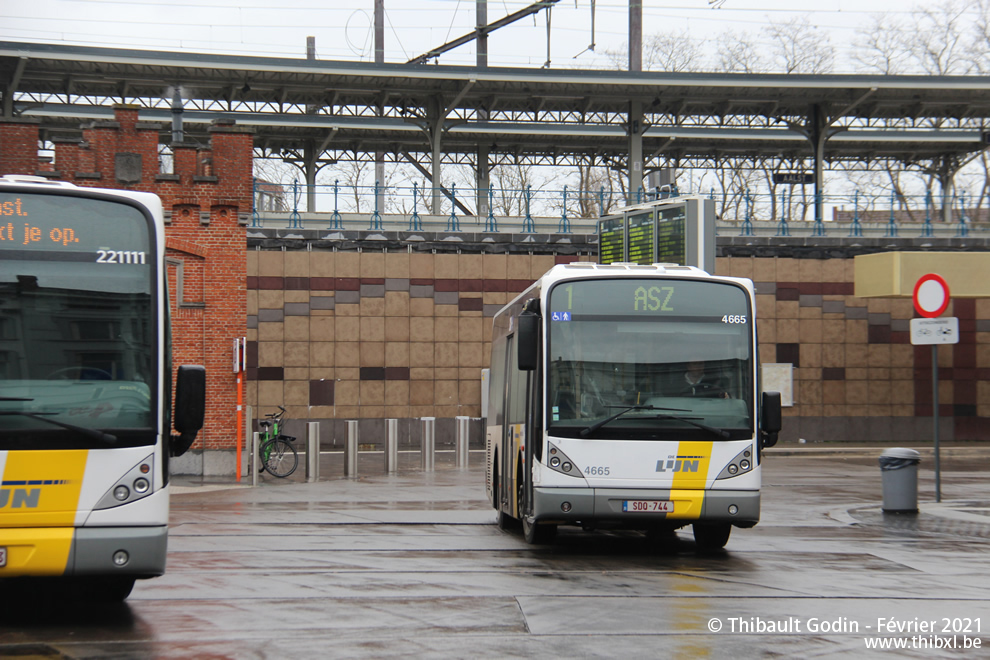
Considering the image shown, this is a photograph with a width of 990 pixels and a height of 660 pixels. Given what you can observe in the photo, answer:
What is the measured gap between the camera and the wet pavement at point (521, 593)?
261 inches

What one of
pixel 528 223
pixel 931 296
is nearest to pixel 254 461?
pixel 931 296

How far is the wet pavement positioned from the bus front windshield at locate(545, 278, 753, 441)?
134cm

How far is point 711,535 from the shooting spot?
11.4 metres

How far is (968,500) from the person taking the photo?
17.0m

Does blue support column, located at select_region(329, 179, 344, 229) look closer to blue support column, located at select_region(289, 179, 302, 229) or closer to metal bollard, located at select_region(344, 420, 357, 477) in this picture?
blue support column, located at select_region(289, 179, 302, 229)

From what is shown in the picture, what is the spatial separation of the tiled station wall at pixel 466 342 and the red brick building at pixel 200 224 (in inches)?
377

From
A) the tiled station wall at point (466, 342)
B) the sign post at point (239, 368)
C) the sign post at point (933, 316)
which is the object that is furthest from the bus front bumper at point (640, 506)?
the tiled station wall at point (466, 342)

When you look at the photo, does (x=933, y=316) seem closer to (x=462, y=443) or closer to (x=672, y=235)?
(x=672, y=235)

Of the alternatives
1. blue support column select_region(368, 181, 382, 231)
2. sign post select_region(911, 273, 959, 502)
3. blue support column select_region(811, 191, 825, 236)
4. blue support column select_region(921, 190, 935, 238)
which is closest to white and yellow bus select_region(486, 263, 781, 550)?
sign post select_region(911, 273, 959, 502)

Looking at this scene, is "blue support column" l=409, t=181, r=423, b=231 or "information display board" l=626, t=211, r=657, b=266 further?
"blue support column" l=409, t=181, r=423, b=231

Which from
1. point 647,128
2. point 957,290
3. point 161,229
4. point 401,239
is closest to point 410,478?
point 401,239

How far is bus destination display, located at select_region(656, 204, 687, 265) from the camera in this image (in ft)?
60.0

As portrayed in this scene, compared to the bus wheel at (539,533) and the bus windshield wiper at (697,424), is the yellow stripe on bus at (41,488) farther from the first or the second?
the bus windshield wiper at (697,424)

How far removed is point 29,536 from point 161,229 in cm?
212
